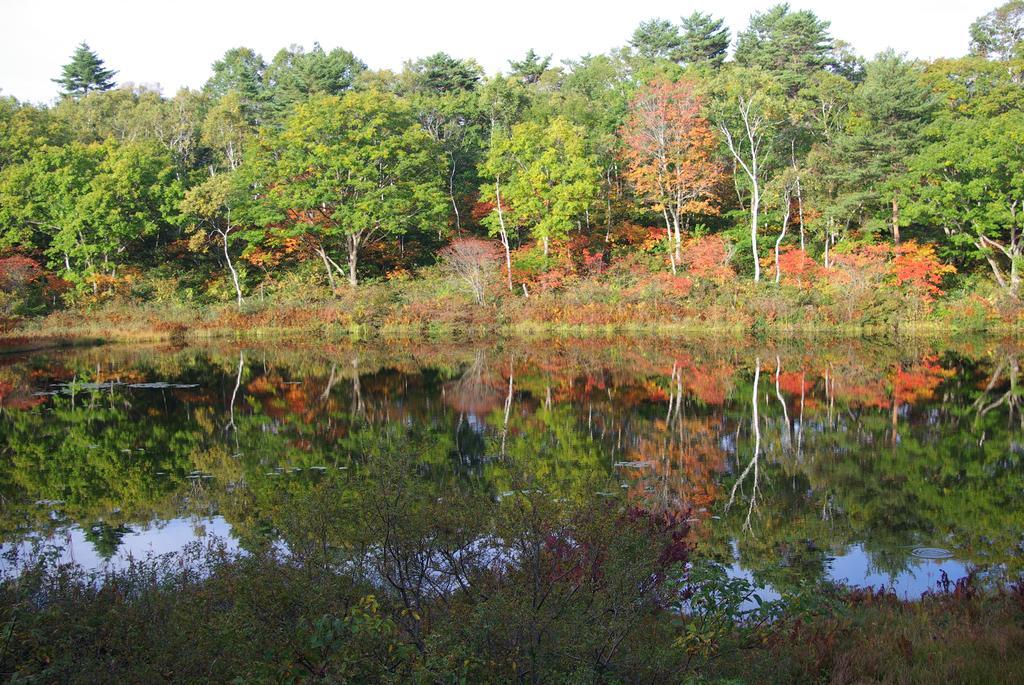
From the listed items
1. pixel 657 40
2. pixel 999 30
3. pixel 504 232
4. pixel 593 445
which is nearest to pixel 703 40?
pixel 657 40

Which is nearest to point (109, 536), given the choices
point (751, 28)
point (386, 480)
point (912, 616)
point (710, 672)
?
point (386, 480)

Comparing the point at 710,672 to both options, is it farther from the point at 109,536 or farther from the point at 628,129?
the point at 628,129

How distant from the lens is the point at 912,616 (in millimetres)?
6418

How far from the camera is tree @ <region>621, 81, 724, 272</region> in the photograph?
120 ft

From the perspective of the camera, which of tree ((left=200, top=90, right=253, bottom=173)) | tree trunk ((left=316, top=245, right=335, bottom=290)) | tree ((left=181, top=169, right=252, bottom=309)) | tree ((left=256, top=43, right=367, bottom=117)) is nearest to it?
tree ((left=181, top=169, right=252, bottom=309))

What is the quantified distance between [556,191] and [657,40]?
2907 cm

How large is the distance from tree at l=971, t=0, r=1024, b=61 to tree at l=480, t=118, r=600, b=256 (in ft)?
90.1

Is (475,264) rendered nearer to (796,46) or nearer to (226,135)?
(226,135)

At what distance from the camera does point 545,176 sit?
124ft

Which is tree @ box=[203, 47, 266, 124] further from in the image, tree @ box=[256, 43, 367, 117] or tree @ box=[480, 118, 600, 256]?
tree @ box=[480, 118, 600, 256]

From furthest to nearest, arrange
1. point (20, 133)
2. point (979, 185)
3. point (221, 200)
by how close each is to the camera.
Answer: point (20, 133) < point (221, 200) < point (979, 185)

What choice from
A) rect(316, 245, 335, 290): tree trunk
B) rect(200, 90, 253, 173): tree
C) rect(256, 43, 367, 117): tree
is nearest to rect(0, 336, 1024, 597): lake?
rect(316, 245, 335, 290): tree trunk

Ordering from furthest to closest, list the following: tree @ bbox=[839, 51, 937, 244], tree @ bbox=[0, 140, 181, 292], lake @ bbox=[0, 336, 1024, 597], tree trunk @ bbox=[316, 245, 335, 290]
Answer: tree trunk @ bbox=[316, 245, 335, 290] < tree @ bbox=[0, 140, 181, 292] < tree @ bbox=[839, 51, 937, 244] < lake @ bbox=[0, 336, 1024, 597]

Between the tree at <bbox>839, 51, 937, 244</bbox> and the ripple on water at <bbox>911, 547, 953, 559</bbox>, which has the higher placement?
the tree at <bbox>839, 51, 937, 244</bbox>
